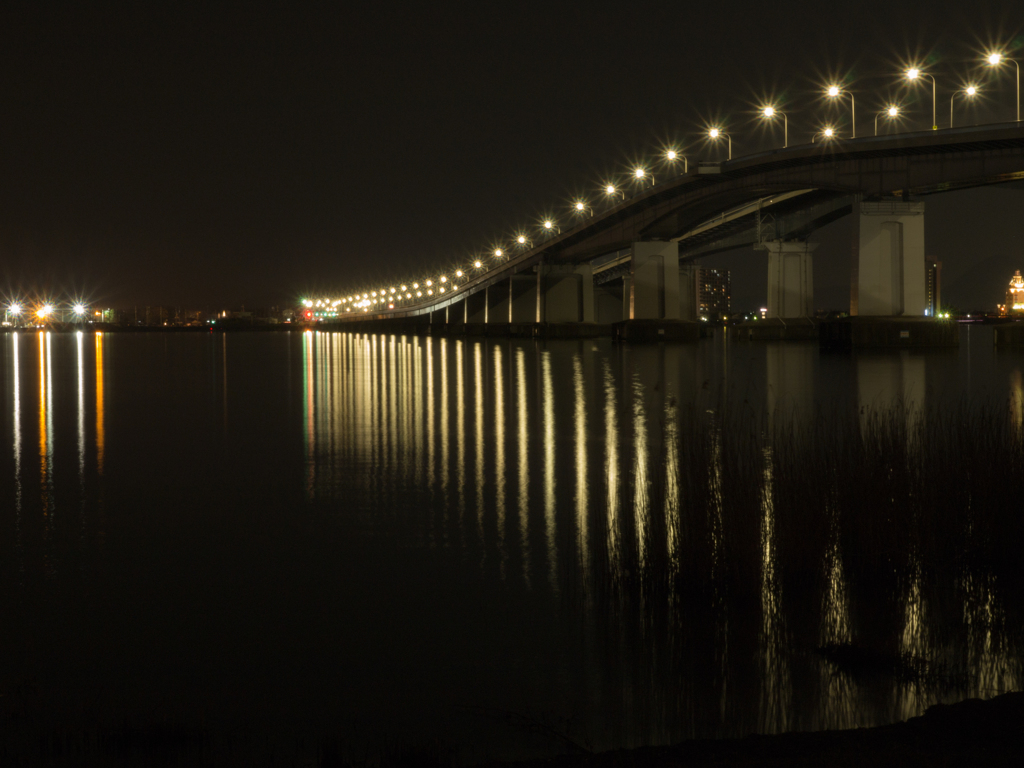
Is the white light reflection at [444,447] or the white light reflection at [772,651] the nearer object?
the white light reflection at [772,651]

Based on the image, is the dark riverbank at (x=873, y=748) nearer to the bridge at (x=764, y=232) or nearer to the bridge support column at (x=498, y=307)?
the bridge at (x=764, y=232)

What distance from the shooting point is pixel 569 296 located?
10450cm

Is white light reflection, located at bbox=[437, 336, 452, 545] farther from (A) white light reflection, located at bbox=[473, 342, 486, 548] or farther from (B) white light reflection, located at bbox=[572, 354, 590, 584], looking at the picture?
(B) white light reflection, located at bbox=[572, 354, 590, 584]

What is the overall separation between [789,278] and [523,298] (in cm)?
3175

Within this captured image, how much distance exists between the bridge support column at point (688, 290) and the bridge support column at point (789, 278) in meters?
12.0

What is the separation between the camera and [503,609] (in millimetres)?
8664

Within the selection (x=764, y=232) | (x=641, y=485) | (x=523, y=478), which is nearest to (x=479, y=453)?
(x=523, y=478)

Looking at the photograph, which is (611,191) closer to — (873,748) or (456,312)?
(456,312)

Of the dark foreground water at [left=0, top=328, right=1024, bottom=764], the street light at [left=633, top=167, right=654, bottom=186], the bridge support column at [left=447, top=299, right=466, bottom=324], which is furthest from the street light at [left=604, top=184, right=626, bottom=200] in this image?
the dark foreground water at [left=0, top=328, right=1024, bottom=764]

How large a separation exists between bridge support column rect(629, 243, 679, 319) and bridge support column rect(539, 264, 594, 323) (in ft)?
78.5

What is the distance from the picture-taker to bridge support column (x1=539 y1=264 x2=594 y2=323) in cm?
10406

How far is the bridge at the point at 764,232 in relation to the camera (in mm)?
54531

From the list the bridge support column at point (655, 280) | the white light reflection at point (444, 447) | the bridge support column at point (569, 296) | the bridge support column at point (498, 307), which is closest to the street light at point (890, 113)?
the bridge support column at point (655, 280)

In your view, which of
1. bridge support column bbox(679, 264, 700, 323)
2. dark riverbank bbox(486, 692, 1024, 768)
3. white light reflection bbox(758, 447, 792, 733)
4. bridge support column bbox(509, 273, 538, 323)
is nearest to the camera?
dark riverbank bbox(486, 692, 1024, 768)
